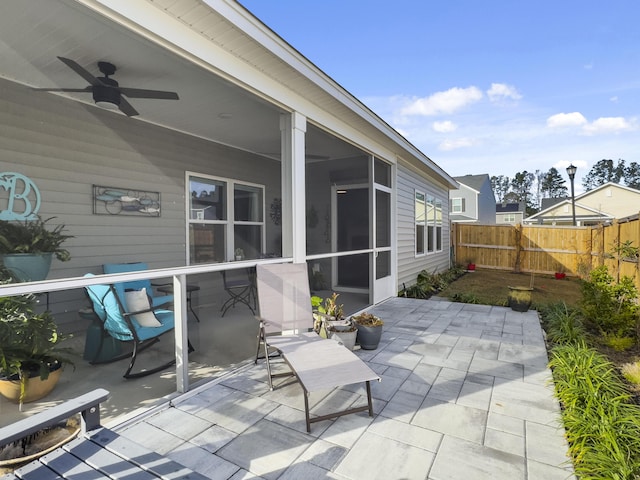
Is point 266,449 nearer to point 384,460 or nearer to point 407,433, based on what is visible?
point 384,460

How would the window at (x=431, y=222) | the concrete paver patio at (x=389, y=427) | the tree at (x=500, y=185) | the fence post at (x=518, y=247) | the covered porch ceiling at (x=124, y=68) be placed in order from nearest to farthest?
the concrete paver patio at (x=389, y=427)
the covered porch ceiling at (x=124, y=68)
the window at (x=431, y=222)
the fence post at (x=518, y=247)
the tree at (x=500, y=185)

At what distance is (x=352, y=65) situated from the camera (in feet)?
36.9

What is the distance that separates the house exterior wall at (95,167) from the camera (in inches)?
141

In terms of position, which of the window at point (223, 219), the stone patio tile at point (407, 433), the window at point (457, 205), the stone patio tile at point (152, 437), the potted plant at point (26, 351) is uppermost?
the window at point (457, 205)

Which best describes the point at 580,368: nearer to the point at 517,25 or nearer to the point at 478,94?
the point at 517,25

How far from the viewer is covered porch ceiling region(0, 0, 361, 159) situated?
252 cm

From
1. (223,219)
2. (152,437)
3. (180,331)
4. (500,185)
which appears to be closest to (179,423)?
(152,437)

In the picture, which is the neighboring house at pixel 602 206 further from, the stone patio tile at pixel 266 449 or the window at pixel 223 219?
the stone patio tile at pixel 266 449

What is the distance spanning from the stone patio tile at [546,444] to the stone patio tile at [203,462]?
169cm

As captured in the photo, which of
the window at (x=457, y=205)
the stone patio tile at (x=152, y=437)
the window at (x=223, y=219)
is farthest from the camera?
the window at (x=457, y=205)

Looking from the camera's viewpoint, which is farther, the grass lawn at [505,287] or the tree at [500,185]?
the tree at [500,185]

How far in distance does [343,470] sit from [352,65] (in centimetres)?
1178

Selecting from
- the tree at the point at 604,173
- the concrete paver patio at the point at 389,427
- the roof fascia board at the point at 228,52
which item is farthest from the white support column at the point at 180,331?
the tree at the point at 604,173

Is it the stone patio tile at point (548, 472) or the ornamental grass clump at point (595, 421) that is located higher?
the ornamental grass clump at point (595, 421)
